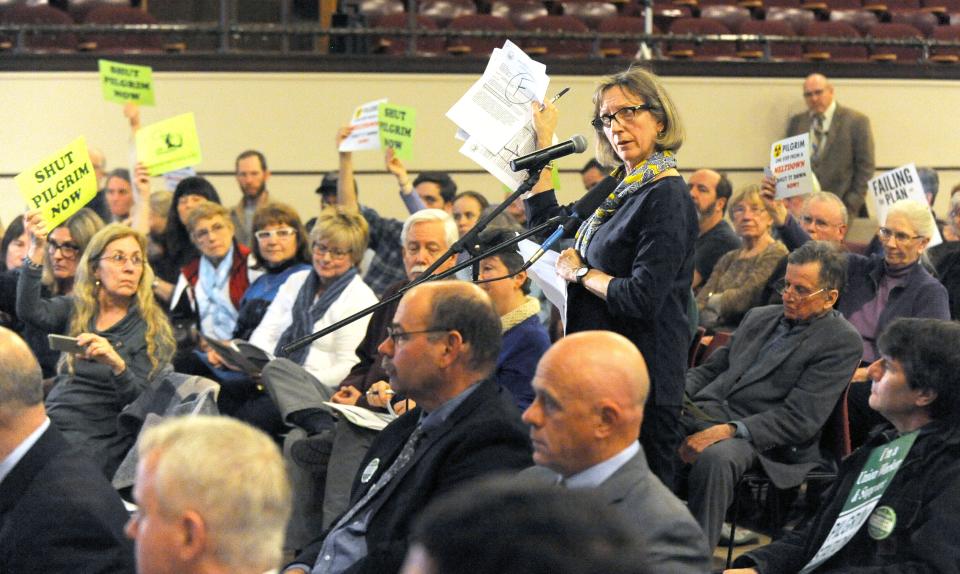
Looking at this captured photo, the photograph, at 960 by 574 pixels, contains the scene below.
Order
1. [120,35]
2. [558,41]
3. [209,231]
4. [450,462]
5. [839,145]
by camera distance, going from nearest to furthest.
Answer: [450,462] → [209,231] → [120,35] → [839,145] → [558,41]

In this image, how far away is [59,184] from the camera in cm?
484

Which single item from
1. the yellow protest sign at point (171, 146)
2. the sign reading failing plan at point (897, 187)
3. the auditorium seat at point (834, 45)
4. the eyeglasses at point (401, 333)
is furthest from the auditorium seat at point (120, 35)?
the eyeglasses at point (401, 333)

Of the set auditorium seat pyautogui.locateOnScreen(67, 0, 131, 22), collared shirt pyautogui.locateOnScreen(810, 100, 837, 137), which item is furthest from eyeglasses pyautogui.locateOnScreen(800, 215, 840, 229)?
auditorium seat pyautogui.locateOnScreen(67, 0, 131, 22)

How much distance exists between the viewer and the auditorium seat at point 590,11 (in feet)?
28.8

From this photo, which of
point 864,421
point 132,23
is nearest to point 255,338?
point 864,421

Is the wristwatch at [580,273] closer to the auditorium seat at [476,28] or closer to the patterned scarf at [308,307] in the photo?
the patterned scarf at [308,307]

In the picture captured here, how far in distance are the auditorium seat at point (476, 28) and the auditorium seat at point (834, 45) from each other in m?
2.28

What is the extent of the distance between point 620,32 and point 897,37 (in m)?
2.22

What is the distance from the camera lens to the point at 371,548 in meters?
2.54

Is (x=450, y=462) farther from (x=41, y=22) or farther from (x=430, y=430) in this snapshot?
(x=41, y=22)

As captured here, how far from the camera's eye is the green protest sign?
616cm

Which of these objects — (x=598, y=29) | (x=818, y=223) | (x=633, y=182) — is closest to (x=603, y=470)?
(x=633, y=182)

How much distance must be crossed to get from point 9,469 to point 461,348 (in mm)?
910

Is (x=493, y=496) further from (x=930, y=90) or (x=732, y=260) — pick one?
(x=930, y=90)
